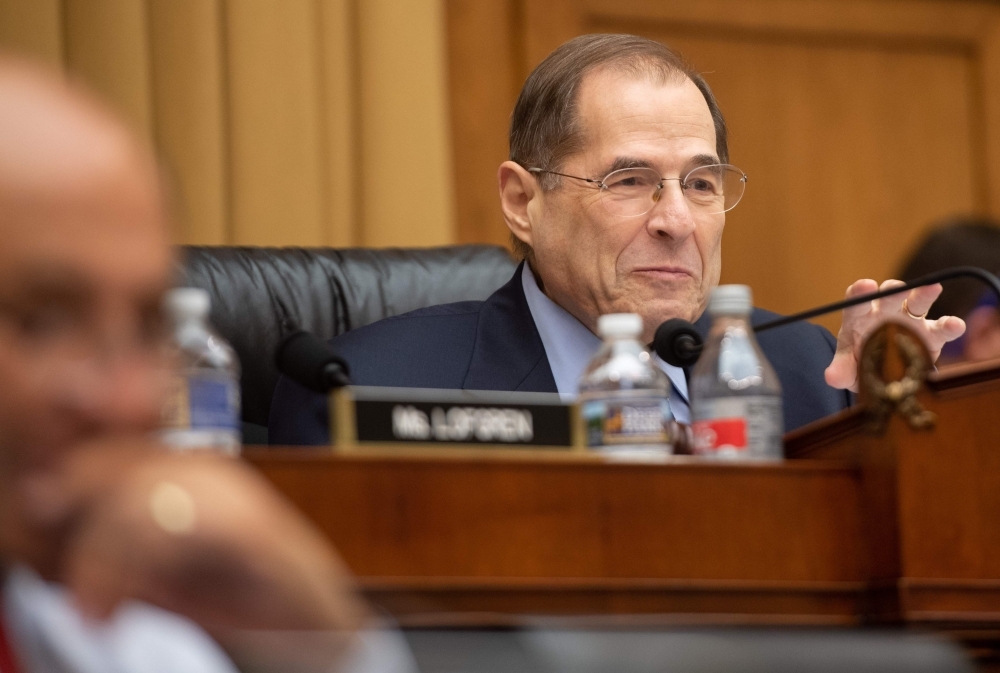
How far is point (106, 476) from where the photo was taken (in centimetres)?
34

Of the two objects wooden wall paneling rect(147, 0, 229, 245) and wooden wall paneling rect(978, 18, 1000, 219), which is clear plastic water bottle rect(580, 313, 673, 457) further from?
wooden wall paneling rect(978, 18, 1000, 219)

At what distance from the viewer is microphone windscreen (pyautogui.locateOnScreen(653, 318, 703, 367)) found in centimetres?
134

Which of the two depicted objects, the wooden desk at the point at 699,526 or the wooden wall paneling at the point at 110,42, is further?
the wooden wall paneling at the point at 110,42

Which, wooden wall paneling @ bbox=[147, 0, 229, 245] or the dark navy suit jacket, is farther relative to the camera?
wooden wall paneling @ bbox=[147, 0, 229, 245]

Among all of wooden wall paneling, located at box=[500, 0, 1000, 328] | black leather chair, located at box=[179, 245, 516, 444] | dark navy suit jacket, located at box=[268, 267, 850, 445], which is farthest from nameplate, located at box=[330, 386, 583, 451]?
wooden wall paneling, located at box=[500, 0, 1000, 328]

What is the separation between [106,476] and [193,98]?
2296 millimetres

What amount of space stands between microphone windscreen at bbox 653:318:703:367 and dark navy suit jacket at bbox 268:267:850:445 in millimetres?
388

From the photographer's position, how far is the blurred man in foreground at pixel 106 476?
318 millimetres

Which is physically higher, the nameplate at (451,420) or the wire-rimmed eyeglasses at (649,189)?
the wire-rimmed eyeglasses at (649,189)

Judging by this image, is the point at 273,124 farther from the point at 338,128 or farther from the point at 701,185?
the point at 701,185

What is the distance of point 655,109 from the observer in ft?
6.29

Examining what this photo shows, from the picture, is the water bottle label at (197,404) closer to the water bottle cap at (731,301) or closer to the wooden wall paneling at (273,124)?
the water bottle cap at (731,301)

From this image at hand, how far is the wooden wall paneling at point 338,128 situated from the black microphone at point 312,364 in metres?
1.45

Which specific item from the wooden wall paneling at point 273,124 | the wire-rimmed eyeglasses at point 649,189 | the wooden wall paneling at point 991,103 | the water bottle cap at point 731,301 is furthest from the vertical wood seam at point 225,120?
the wooden wall paneling at point 991,103
